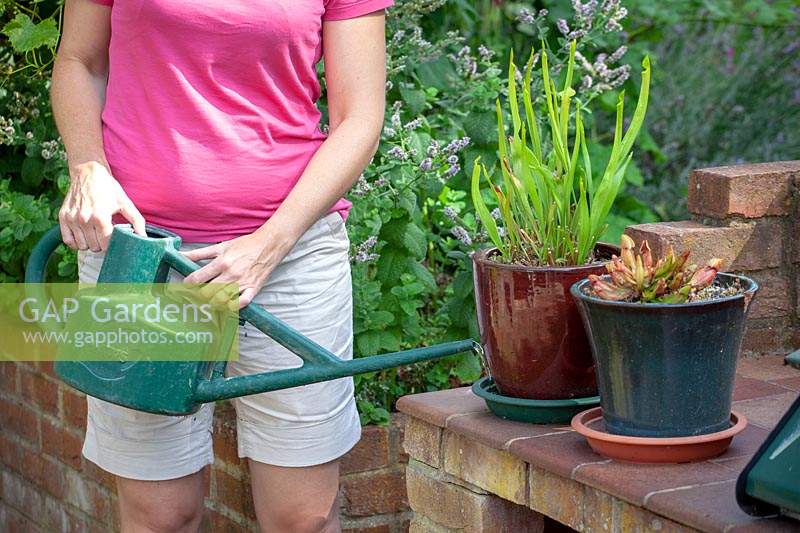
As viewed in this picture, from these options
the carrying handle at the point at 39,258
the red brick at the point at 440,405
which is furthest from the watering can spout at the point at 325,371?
the carrying handle at the point at 39,258

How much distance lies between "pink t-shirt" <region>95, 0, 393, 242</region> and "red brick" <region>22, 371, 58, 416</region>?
1273mm

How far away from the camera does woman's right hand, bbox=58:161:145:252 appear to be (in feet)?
5.84

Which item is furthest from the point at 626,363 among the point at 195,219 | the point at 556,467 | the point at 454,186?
the point at 454,186

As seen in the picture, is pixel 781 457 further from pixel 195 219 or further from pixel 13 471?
pixel 13 471

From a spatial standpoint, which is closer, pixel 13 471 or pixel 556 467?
pixel 556 467

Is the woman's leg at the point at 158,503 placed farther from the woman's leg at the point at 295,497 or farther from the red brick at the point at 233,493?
the red brick at the point at 233,493

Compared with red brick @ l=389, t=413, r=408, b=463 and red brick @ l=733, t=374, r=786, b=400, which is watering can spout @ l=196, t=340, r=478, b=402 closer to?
red brick @ l=733, t=374, r=786, b=400

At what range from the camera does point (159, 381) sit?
5.68ft

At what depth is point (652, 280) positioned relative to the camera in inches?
60.8

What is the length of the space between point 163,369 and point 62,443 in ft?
4.60

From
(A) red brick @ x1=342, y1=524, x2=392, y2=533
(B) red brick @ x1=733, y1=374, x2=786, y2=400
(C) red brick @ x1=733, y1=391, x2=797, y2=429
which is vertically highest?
(C) red brick @ x1=733, y1=391, x2=797, y2=429

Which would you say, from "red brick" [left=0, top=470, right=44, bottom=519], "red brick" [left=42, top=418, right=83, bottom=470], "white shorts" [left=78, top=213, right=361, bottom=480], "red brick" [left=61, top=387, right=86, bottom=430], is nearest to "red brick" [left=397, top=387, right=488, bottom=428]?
"white shorts" [left=78, top=213, right=361, bottom=480]

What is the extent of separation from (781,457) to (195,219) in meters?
0.92

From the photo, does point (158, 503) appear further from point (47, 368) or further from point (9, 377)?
point (9, 377)
